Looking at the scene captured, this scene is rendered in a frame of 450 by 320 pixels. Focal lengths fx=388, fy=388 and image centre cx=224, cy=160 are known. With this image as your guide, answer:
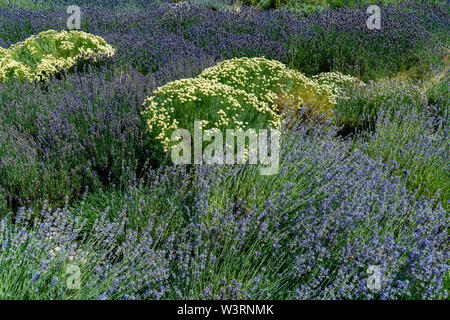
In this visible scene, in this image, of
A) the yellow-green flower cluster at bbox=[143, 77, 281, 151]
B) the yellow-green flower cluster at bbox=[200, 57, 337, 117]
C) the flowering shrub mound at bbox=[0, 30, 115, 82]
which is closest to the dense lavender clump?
the yellow-green flower cluster at bbox=[143, 77, 281, 151]

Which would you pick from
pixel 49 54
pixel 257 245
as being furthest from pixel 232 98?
pixel 49 54

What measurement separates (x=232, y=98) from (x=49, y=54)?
2.91 meters

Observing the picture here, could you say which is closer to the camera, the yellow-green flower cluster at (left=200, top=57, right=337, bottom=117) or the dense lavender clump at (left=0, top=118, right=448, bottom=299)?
the dense lavender clump at (left=0, top=118, right=448, bottom=299)

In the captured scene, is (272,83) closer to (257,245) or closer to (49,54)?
(257,245)

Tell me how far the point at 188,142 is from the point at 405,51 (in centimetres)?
445

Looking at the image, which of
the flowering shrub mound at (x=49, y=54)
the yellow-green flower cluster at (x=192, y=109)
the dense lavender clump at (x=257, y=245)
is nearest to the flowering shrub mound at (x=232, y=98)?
the yellow-green flower cluster at (x=192, y=109)

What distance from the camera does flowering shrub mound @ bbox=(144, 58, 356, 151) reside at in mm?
3152

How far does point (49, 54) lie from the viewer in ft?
16.3

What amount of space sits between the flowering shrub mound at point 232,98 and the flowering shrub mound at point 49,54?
1793 mm

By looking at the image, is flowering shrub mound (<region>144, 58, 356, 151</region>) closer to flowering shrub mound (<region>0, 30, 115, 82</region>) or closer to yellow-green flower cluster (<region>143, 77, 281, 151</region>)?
yellow-green flower cluster (<region>143, 77, 281, 151</region>)

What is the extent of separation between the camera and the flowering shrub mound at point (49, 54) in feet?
15.0

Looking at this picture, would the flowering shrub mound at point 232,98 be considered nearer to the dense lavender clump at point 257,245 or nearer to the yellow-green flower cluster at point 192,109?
the yellow-green flower cluster at point 192,109

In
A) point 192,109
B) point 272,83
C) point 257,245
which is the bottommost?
point 257,245

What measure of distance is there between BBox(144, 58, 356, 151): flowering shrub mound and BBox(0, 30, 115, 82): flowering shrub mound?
70.6 inches
